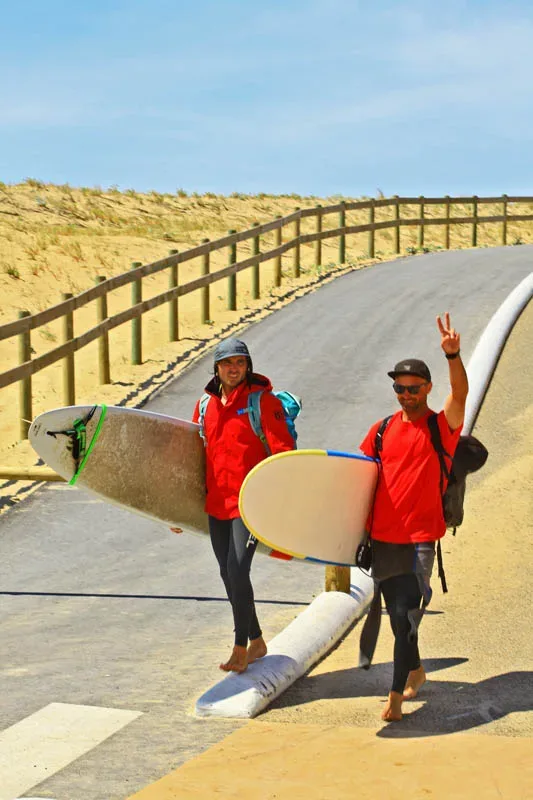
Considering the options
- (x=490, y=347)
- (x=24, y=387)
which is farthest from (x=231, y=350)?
(x=490, y=347)

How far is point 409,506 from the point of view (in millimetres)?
6043

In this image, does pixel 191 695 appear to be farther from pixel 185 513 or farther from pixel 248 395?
pixel 248 395

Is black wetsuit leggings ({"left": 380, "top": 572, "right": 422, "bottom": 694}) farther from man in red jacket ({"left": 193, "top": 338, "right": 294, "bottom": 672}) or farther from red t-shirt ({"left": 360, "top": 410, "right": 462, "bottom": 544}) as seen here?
man in red jacket ({"left": 193, "top": 338, "right": 294, "bottom": 672})

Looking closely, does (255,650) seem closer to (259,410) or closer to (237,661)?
(237,661)

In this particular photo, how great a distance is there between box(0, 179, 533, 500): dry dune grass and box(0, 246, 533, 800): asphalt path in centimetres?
163

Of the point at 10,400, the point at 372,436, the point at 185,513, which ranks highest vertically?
the point at 372,436

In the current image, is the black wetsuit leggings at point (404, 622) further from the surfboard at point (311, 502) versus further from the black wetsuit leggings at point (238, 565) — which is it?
the black wetsuit leggings at point (238, 565)

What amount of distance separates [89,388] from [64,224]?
19.8m

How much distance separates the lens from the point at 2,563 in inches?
382

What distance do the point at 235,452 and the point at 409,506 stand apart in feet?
3.41

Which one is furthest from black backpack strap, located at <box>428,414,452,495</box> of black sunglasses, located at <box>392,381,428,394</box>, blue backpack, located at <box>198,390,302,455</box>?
blue backpack, located at <box>198,390,302,455</box>

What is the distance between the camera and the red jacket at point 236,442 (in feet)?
21.3

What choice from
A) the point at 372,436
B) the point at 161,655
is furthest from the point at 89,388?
the point at 372,436

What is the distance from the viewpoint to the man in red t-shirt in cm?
601
